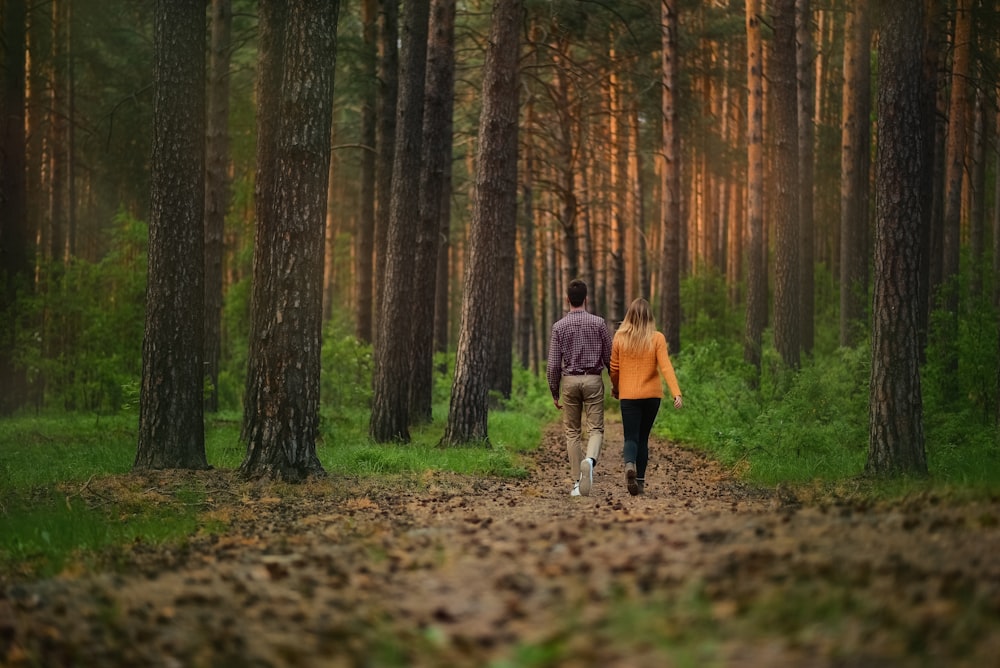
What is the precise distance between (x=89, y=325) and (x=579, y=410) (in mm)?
13609

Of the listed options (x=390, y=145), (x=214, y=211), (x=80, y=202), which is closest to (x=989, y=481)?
(x=390, y=145)

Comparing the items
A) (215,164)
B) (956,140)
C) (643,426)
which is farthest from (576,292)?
(956,140)

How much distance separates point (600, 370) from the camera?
36.5 feet

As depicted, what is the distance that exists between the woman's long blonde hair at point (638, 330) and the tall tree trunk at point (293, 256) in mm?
3481

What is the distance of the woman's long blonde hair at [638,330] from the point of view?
11.0 meters

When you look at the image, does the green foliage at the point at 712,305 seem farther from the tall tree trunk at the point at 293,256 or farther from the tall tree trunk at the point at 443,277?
the tall tree trunk at the point at 293,256

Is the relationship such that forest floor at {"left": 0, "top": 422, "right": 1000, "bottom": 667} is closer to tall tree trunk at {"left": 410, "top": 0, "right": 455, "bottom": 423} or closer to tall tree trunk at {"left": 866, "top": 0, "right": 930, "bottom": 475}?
tall tree trunk at {"left": 866, "top": 0, "right": 930, "bottom": 475}

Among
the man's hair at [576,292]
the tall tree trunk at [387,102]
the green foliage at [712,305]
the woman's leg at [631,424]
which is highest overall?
the tall tree trunk at [387,102]

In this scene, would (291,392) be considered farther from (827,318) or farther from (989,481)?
(827,318)

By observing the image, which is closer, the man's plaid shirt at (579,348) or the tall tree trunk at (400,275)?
the man's plaid shirt at (579,348)

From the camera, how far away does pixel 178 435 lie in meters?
12.0

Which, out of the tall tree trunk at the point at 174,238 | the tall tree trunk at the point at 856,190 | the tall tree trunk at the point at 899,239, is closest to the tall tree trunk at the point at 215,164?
the tall tree trunk at the point at 174,238

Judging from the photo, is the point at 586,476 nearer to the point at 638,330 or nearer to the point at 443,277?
the point at 638,330

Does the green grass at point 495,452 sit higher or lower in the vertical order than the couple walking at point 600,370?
lower
